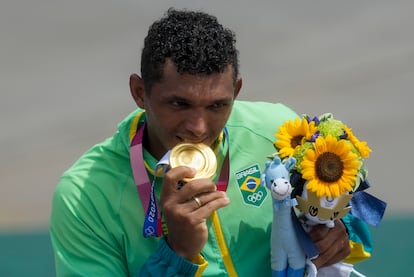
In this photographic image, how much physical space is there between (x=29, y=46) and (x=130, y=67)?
3.71 ft

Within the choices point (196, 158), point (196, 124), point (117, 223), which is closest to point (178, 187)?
point (196, 158)

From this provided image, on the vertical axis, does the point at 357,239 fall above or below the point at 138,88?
below

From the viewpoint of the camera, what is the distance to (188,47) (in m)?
2.94

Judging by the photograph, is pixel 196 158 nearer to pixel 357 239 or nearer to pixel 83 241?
pixel 83 241

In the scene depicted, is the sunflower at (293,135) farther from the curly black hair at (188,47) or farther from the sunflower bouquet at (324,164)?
the curly black hair at (188,47)

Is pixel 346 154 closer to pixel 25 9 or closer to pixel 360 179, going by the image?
pixel 360 179

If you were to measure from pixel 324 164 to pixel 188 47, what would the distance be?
0.62 metres

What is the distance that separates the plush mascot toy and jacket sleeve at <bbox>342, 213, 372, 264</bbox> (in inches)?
9.3

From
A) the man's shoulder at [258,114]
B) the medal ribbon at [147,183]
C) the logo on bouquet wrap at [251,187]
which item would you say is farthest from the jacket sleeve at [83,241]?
the man's shoulder at [258,114]

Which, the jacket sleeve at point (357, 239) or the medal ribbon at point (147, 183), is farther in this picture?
the jacket sleeve at point (357, 239)

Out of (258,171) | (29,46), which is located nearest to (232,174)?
(258,171)

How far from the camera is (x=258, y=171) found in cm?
329

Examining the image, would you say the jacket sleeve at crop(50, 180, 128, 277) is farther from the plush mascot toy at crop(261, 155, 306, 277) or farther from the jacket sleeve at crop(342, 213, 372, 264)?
the jacket sleeve at crop(342, 213, 372, 264)

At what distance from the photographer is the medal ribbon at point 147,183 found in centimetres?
300
